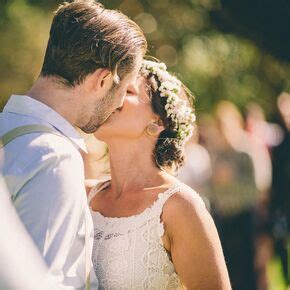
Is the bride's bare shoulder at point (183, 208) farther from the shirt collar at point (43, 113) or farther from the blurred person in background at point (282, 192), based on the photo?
the blurred person in background at point (282, 192)

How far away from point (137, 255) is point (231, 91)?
8.82 meters

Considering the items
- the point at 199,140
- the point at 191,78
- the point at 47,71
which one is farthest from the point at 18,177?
the point at 191,78

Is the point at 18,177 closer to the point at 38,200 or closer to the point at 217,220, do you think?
the point at 38,200

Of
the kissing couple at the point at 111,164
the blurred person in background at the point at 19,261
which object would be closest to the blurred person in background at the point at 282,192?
the kissing couple at the point at 111,164

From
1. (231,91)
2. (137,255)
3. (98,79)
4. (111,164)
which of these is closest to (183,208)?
(137,255)

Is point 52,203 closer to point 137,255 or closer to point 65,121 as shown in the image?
point 65,121

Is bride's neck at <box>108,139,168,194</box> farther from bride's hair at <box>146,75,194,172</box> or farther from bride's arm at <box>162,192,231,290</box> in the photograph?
bride's arm at <box>162,192,231,290</box>

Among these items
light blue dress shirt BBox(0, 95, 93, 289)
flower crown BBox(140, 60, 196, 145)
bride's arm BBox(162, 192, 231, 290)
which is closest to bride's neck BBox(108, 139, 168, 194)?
flower crown BBox(140, 60, 196, 145)

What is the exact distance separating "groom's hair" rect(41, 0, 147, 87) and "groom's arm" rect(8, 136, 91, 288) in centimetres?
41

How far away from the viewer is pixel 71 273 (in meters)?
2.28

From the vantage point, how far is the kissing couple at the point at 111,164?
7.26 feet

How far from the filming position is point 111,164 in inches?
150

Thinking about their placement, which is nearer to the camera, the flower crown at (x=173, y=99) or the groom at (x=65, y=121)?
the groom at (x=65, y=121)

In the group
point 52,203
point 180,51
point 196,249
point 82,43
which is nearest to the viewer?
point 52,203
